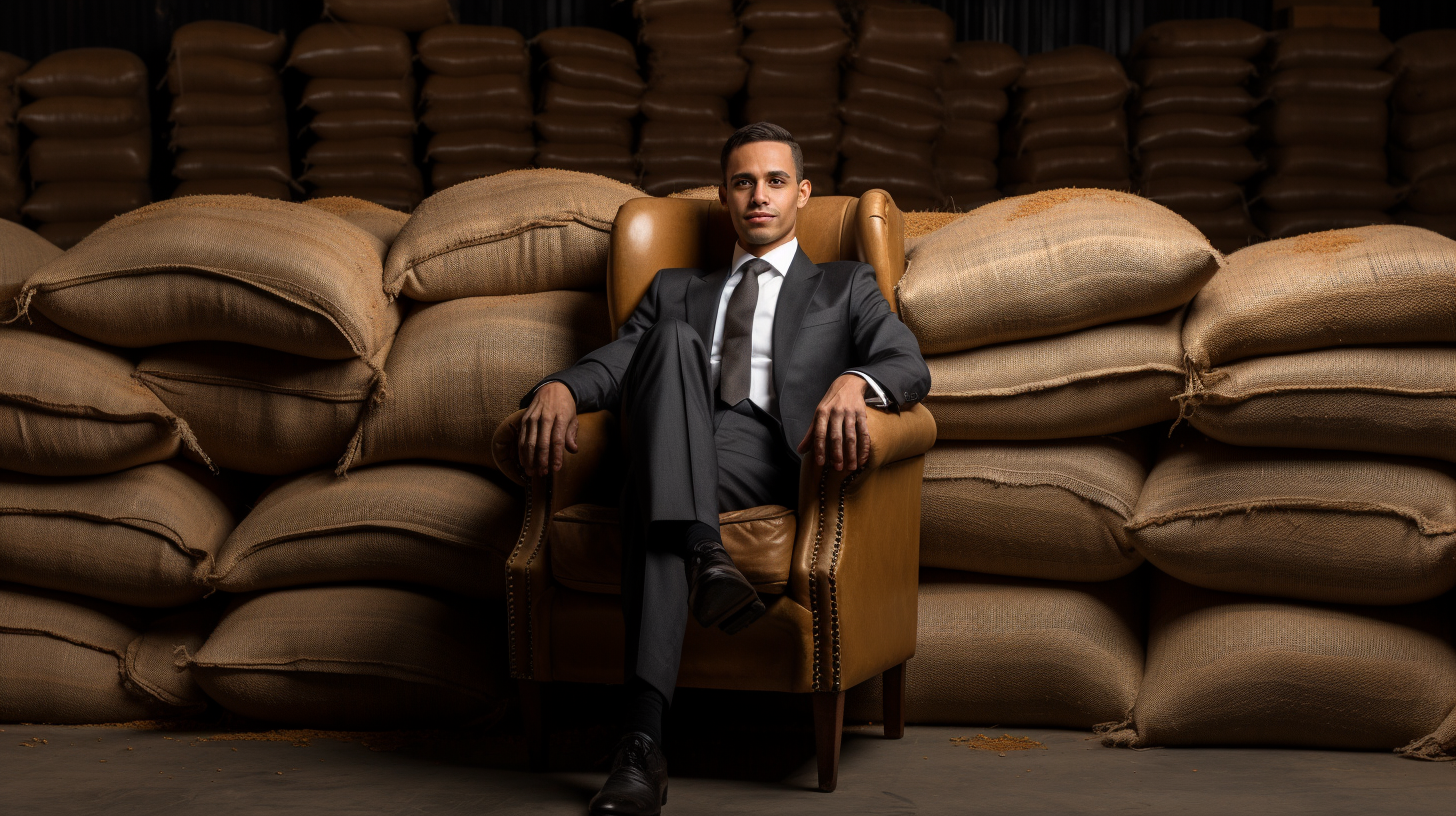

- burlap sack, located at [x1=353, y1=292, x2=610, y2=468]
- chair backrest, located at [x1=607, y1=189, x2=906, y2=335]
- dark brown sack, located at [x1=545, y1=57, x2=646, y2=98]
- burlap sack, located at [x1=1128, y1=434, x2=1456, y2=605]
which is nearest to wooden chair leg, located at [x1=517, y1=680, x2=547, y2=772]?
burlap sack, located at [x1=353, y1=292, x2=610, y2=468]

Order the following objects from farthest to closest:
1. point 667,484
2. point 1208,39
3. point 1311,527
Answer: point 1208,39 → point 1311,527 → point 667,484

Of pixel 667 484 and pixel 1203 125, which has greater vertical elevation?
pixel 1203 125

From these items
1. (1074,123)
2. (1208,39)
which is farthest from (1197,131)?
(1074,123)

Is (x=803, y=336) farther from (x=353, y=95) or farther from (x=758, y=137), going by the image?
(x=353, y=95)

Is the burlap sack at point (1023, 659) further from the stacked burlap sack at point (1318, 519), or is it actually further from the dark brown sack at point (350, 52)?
the dark brown sack at point (350, 52)

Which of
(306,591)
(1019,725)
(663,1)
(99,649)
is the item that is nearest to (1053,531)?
(1019,725)

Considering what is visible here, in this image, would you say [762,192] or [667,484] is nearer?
[667,484]

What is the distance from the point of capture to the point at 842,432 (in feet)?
6.89

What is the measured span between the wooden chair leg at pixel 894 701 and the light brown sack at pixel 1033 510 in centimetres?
29

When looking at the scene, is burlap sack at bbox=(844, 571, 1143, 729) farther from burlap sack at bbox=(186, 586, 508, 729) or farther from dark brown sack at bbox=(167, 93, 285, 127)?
dark brown sack at bbox=(167, 93, 285, 127)

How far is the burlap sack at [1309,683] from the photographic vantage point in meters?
2.36


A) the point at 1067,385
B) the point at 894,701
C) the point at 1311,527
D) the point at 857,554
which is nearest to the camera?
the point at 857,554

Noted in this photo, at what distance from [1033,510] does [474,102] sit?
2.95m

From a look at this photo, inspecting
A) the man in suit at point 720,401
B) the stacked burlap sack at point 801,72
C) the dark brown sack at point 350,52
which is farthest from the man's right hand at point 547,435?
the dark brown sack at point 350,52
